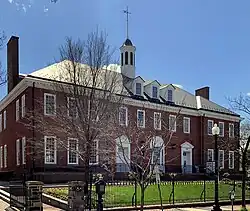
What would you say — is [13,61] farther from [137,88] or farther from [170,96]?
[170,96]

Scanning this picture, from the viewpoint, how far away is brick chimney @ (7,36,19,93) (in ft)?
105

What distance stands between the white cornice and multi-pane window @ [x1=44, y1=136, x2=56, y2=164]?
3644 mm

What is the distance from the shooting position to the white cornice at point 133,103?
93.2ft

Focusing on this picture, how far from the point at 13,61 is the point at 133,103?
10.9 metres

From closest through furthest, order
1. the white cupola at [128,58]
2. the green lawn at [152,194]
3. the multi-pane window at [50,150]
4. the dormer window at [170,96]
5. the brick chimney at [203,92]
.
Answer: the green lawn at [152,194], the multi-pane window at [50,150], the white cupola at [128,58], the dormer window at [170,96], the brick chimney at [203,92]

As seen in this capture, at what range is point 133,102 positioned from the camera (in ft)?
116

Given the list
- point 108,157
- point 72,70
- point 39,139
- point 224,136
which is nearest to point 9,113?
point 39,139

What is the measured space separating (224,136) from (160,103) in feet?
37.4

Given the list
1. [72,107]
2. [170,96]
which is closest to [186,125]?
[170,96]

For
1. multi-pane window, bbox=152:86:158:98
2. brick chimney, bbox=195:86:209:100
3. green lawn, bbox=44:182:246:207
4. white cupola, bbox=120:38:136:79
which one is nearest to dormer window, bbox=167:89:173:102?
multi-pane window, bbox=152:86:158:98

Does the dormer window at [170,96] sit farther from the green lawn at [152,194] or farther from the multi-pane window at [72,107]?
the multi-pane window at [72,107]

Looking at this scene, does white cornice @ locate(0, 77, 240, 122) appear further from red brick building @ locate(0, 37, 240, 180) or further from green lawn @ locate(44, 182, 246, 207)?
green lawn @ locate(44, 182, 246, 207)

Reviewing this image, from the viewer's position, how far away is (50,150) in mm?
27344

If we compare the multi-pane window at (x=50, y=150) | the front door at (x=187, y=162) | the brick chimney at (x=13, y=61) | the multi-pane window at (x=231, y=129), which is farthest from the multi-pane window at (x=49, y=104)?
the multi-pane window at (x=231, y=129)
